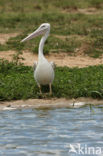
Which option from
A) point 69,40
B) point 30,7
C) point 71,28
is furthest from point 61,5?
point 69,40

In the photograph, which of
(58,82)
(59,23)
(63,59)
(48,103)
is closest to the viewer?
(48,103)

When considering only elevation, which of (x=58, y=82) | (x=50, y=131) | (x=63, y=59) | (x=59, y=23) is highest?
(x=50, y=131)

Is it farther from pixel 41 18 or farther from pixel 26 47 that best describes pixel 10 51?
pixel 41 18

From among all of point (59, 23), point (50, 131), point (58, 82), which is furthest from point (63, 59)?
point (50, 131)

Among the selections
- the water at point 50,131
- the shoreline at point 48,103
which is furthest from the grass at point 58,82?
the water at point 50,131

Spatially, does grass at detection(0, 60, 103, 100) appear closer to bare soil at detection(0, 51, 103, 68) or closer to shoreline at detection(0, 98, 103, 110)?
shoreline at detection(0, 98, 103, 110)

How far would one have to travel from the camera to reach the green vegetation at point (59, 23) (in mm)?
13008

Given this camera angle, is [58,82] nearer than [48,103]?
No

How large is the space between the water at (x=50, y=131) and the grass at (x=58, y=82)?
532 mm

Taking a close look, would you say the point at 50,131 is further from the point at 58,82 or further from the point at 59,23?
the point at 59,23

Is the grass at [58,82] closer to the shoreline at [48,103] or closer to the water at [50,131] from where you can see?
the shoreline at [48,103]

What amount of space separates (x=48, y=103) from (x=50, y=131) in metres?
1.66

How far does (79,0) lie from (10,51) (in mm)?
10070

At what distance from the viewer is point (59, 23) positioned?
15844 millimetres
